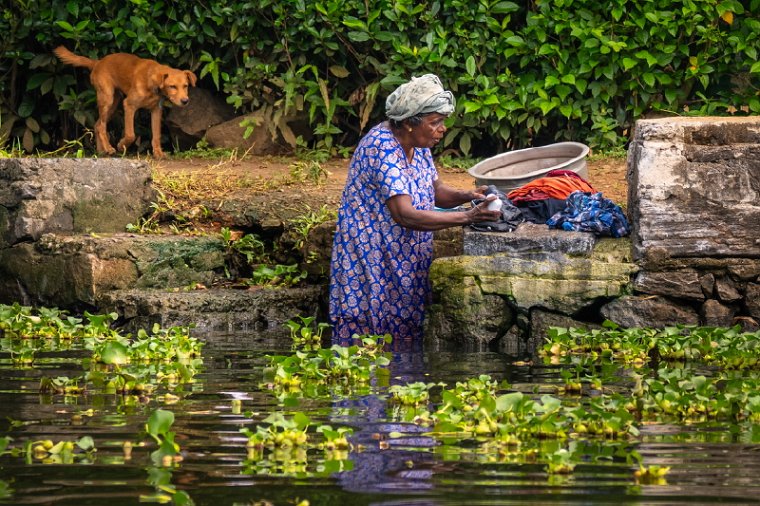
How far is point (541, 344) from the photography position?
7.30 metres

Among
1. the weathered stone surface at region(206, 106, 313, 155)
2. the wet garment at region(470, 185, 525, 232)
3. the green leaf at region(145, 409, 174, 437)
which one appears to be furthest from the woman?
the weathered stone surface at region(206, 106, 313, 155)

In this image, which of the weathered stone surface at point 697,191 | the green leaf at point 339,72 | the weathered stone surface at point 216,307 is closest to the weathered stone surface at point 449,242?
the weathered stone surface at point 216,307

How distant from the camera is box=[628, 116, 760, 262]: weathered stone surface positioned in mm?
7117

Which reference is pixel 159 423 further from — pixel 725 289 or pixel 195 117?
pixel 195 117

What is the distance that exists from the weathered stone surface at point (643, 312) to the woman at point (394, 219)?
2.91 ft

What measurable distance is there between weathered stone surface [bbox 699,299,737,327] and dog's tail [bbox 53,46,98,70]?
6.31 metres

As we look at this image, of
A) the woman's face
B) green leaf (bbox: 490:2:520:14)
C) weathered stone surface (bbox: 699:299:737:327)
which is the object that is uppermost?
green leaf (bbox: 490:2:520:14)

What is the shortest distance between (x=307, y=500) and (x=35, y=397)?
223cm

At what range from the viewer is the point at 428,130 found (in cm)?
730

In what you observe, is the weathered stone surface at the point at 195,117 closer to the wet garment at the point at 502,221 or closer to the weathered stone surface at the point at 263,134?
the weathered stone surface at the point at 263,134

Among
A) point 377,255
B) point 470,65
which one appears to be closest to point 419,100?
point 377,255

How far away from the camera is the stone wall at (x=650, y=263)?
713cm

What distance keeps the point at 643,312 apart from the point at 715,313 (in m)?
0.43

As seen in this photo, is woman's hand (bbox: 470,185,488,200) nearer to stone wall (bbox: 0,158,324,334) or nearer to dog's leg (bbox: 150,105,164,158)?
stone wall (bbox: 0,158,324,334)
